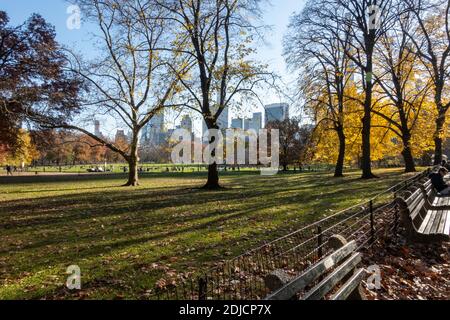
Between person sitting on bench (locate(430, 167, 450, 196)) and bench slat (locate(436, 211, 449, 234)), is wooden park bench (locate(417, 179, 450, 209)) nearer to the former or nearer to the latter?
person sitting on bench (locate(430, 167, 450, 196))

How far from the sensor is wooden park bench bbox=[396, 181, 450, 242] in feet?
25.9

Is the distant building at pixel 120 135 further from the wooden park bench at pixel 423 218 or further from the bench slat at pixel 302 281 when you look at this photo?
the bench slat at pixel 302 281

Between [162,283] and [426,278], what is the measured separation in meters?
4.58

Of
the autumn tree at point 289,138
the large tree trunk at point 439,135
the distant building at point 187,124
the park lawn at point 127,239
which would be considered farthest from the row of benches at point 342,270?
the autumn tree at point 289,138

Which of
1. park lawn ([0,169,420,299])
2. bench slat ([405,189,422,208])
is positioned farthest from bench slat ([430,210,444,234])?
park lawn ([0,169,420,299])

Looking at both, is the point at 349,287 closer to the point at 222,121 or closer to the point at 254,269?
the point at 254,269

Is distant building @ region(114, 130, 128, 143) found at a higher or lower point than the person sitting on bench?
higher

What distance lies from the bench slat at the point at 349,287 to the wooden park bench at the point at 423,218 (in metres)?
4.12

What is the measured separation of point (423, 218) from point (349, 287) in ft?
24.5

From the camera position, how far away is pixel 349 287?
13.7 ft

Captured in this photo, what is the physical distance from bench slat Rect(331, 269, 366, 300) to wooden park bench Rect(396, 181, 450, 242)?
4.12m

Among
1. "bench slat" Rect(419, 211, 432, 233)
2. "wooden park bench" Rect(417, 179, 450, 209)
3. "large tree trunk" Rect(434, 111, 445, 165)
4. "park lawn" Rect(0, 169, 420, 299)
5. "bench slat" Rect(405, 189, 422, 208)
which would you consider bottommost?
"park lawn" Rect(0, 169, 420, 299)

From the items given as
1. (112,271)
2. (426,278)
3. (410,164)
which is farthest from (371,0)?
(112,271)

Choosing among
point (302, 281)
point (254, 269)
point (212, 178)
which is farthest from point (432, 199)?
point (212, 178)
